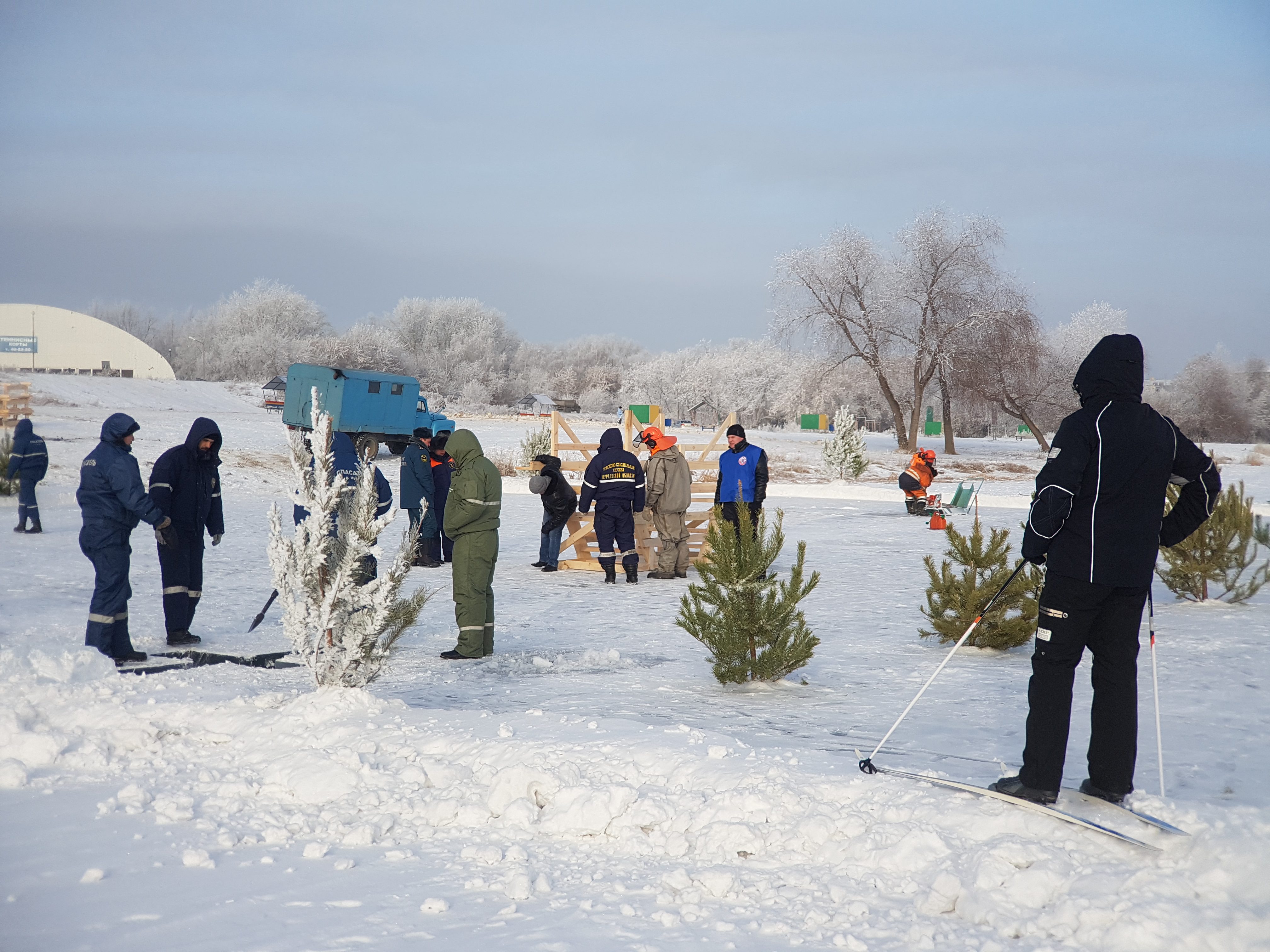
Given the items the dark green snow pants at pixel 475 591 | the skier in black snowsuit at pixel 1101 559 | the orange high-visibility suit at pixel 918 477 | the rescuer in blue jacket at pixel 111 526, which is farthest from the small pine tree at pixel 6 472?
the skier in black snowsuit at pixel 1101 559

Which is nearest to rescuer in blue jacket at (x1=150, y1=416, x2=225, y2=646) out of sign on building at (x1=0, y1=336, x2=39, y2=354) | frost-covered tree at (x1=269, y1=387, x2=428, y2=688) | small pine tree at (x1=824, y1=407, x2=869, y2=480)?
frost-covered tree at (x1=269, y1=387, x2=428, y2=688)

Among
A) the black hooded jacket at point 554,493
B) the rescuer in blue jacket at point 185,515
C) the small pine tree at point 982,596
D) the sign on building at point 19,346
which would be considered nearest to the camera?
the small pine tree at point 982,596

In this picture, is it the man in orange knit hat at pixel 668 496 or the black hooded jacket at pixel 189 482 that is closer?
the black hooded jacket at pixel 189 482

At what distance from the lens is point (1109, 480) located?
11.9ft

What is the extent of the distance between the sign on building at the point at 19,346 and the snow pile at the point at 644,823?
1600 centimetres

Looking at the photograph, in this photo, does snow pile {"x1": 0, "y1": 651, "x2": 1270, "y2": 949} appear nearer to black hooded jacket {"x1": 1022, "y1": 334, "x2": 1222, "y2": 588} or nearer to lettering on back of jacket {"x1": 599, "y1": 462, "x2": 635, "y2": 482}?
black hooded jacket {"x1": 1022, "y1": 334, "x2": 1222, "y2": 588}

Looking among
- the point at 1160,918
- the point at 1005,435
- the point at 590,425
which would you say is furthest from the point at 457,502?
the point at 1005,435

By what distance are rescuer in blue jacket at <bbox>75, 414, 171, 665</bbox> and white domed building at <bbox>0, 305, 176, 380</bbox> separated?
34.7ft

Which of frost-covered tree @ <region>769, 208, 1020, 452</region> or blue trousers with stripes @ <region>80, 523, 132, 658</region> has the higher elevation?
frost-covered tree @ <region>769, 208, 1020, 452</region>

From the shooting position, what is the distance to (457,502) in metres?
7.33

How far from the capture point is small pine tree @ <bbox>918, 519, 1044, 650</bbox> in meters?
7.16

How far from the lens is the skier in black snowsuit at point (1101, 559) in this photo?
3604mm

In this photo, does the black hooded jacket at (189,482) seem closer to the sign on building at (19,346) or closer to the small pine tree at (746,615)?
the small pine tree at (746,615)

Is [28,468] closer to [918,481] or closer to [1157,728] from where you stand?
[1157,728]
